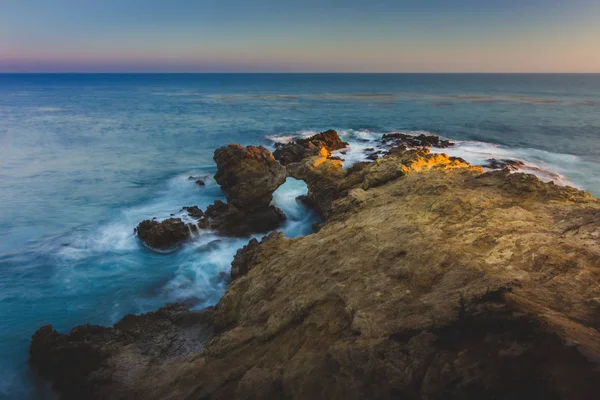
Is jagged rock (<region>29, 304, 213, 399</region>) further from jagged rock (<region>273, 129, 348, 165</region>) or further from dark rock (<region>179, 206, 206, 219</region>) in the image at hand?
jagged rock (<region>273, 129, 348, 165</region>)

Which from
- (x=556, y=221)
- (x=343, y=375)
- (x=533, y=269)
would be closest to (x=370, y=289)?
(x=343, y=375)

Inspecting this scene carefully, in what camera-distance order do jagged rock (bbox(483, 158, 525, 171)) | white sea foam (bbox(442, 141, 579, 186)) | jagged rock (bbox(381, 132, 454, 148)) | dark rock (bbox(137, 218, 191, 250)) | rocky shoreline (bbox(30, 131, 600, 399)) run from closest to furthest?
rocky shoreline (bbox(30, 131, 600, 399)) → dark rock (bbox(137, 218, 191, 250)) → white sea foam (bbox(442, 141, 579, 186)) → jagged rock (bbox(483, 158, 525, 171)) → jagged rock (bbox(381, 132, 454, 148))

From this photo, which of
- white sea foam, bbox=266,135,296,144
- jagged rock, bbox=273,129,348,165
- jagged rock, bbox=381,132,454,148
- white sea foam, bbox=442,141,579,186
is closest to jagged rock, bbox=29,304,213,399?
jagged rock, bbox=273,129,348,165

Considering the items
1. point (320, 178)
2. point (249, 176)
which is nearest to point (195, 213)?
point (249, 176)

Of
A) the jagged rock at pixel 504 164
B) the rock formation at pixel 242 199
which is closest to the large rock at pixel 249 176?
the rock formation at pixel 242 199

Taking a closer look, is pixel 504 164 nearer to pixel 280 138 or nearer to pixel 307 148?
pixel 307 148
